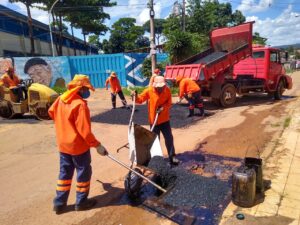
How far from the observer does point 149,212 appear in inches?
147

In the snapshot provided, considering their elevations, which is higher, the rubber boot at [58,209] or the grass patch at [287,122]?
the grass patch at [287,122]

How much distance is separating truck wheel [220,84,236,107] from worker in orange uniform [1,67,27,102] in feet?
22.7

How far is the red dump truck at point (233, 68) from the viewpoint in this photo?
10430mm

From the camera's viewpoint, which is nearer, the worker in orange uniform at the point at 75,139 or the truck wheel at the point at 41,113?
the worker in orange uniform at the point at 75,139

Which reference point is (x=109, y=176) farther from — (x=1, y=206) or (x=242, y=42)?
(x=242, y=42)

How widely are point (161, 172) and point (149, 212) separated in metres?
0.90

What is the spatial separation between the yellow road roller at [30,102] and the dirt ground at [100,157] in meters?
0.37

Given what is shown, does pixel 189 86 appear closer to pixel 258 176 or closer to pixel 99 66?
pixel 258 176

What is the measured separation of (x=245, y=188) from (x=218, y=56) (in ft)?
27.9

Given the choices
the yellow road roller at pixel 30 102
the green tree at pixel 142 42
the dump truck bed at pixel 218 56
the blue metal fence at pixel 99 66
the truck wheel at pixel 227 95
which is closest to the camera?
the yellow road roller at pixel 30 102

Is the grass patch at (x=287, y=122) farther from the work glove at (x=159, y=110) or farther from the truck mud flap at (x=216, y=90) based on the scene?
the work glove at (x=159, y=110)

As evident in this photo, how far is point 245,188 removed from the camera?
363 centimetres

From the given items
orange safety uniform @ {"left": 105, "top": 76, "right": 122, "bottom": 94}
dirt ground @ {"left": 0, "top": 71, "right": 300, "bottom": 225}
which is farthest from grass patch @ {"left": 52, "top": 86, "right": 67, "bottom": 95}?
orange safety uniform @ {"left": 105, "top": 76, "right": 122, "bottom": 94}

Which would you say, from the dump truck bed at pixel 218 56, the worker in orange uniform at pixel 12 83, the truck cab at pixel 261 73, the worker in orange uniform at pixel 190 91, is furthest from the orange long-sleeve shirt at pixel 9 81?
the truck cab at pixel 261 73
